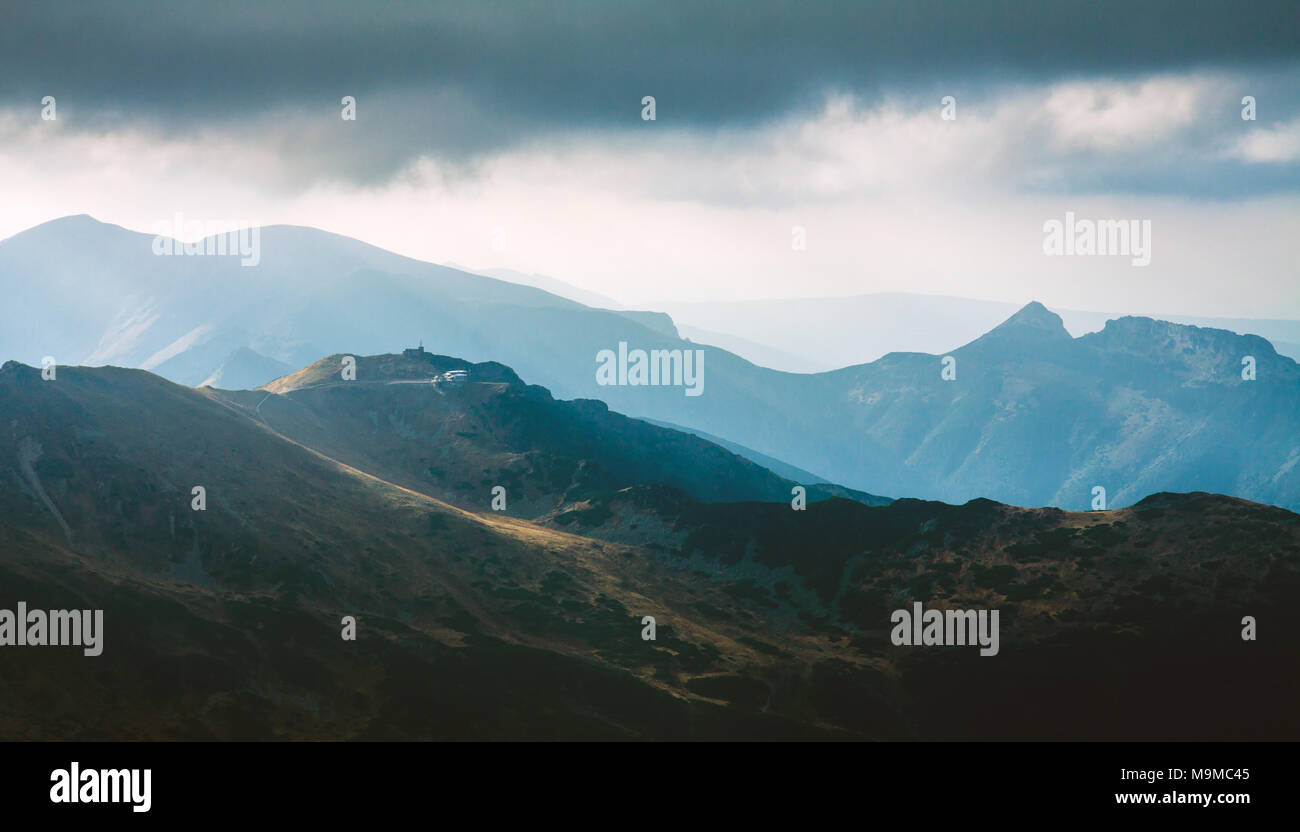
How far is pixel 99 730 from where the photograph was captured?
162 metres

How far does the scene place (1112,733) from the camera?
19775 cm
